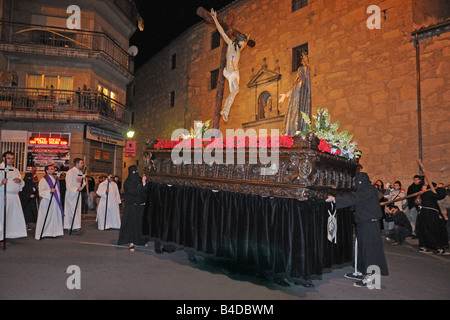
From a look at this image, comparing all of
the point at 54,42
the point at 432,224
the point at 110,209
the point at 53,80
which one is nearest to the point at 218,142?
the point at 432,224

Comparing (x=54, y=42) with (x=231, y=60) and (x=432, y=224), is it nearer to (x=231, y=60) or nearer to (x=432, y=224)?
(x=231, y=60)

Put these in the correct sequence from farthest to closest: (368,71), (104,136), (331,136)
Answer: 1. (104,136)
2. (368,71)
3. (331,136)

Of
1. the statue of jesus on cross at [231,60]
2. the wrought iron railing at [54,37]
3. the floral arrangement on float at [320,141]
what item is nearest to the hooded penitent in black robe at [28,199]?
the floral arrangement on float at [320,141]

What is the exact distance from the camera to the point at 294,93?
6.35 m

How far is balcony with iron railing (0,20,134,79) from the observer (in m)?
16.3

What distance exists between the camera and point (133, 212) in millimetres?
7062

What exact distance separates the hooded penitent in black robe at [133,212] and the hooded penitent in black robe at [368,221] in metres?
4.16

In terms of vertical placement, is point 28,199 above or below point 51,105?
below

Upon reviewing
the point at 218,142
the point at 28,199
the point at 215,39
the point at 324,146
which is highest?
the point at 215,39

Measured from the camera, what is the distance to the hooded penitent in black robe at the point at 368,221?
16.1 ft

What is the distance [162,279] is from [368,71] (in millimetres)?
11152

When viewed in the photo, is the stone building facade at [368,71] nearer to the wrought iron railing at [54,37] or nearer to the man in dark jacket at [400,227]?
the man in dark jacket at [400,227]

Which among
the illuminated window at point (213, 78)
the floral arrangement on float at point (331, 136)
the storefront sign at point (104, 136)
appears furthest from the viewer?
the illuminated window at point (213, 78)
